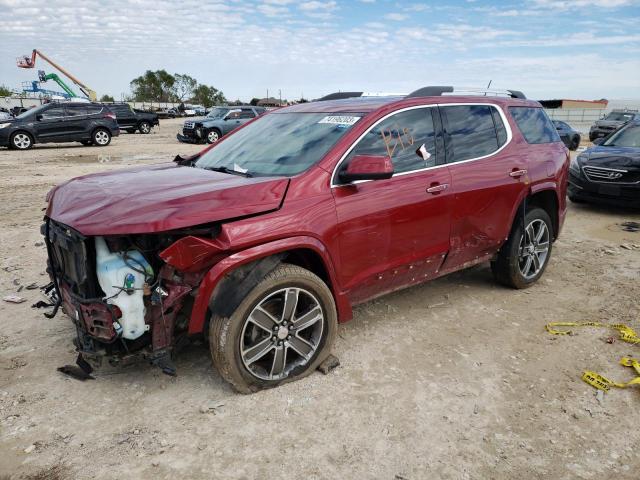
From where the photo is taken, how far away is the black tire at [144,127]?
28416 millimetres

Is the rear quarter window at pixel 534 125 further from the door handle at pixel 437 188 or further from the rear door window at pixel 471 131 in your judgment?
the door handle at pixel 437 188

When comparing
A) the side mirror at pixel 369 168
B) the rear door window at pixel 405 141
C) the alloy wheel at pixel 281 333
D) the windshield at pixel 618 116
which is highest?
the windshield at pixel 618 116

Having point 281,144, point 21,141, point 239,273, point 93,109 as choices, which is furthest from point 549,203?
point 21,141

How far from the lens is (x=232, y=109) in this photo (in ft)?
71.2

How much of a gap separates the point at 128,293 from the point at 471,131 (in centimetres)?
303

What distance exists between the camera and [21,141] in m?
18.4

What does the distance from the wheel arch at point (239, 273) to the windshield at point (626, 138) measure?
813 cm

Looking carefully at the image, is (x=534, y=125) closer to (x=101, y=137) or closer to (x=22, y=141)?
(x=101, y=137)

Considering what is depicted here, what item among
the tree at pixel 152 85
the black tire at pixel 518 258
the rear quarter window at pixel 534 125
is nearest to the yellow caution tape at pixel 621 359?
the black tire at pixel 518 258

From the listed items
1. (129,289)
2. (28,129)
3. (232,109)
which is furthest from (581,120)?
(129,289)

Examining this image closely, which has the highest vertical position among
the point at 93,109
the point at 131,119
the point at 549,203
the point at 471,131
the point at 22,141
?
the point at 93,109

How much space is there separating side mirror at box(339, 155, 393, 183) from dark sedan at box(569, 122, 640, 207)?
6630 millimetres

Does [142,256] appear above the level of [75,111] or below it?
below

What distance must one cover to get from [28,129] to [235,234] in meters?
19.1
